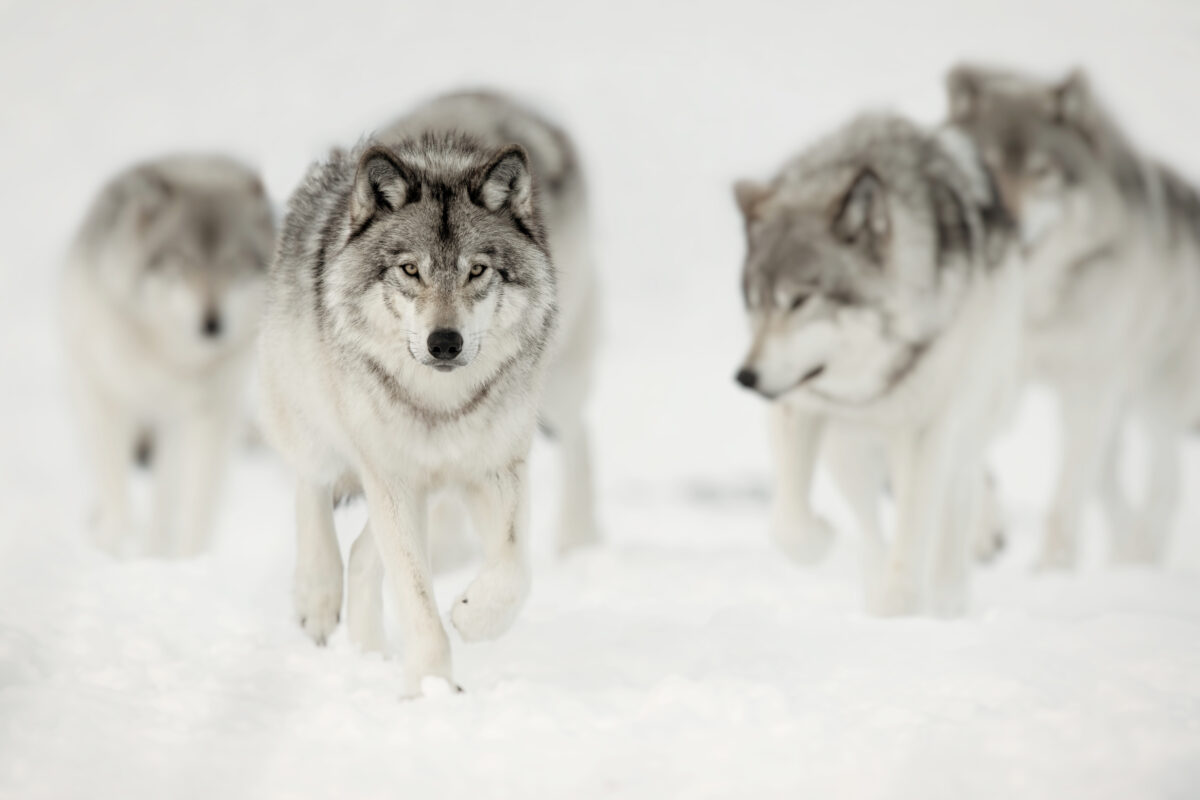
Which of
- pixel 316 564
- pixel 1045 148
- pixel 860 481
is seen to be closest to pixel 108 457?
pixel 316 564

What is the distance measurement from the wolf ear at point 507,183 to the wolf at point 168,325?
3.57 meters

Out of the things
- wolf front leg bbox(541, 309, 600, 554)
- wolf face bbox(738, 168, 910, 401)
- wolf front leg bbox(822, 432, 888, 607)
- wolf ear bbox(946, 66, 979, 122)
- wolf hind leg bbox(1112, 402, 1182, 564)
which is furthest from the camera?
wolf hind leg bbox(1112, 402, 1182, 564)

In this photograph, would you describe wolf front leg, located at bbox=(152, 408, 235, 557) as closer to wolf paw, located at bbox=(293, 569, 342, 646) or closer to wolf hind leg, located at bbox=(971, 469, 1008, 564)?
wolf paw, located at bbox=(293, 569, 342, 646)

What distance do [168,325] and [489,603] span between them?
160 inches

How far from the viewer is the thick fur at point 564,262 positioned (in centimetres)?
584

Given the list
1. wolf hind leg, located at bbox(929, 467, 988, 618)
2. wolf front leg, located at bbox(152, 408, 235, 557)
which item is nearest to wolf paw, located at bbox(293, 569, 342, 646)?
wolf hind leg, located at bbox(929, 467, 988, 618)

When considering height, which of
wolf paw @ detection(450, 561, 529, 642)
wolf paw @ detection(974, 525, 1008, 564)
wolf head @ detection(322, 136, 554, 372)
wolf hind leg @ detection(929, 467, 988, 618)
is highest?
wolf head @ detection(322, 136, 554, 372)

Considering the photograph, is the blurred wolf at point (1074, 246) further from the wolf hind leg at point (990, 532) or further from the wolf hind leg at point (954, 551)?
the wolf hind leg at point (954, 551)

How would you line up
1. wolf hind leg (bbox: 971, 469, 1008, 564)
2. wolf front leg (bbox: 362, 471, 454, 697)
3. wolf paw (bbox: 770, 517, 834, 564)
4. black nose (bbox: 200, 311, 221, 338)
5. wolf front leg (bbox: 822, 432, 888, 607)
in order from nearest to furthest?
1. wolf front leg (bbox: 362, 471, 454, 697)
2. wolf paw (bbox: 770, 517, 834, 564)
3. wolf front leg (bbox: 822, 432, 888, 607)
4. black nose (bbox: 200, 311, 221, 338)
5. wolf hind leg (bbox: 971, 469, 1008, 564)

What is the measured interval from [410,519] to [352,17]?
931 inches

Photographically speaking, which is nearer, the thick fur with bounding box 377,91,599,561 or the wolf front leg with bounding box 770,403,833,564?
the wolf front leg with bounding box 770,403,833,564

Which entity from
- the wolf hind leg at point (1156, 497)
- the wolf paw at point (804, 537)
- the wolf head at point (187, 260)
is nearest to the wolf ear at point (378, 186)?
the wolf paw at point (804, 537)

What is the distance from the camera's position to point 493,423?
373cm

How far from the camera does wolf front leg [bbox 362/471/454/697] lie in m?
3.62
